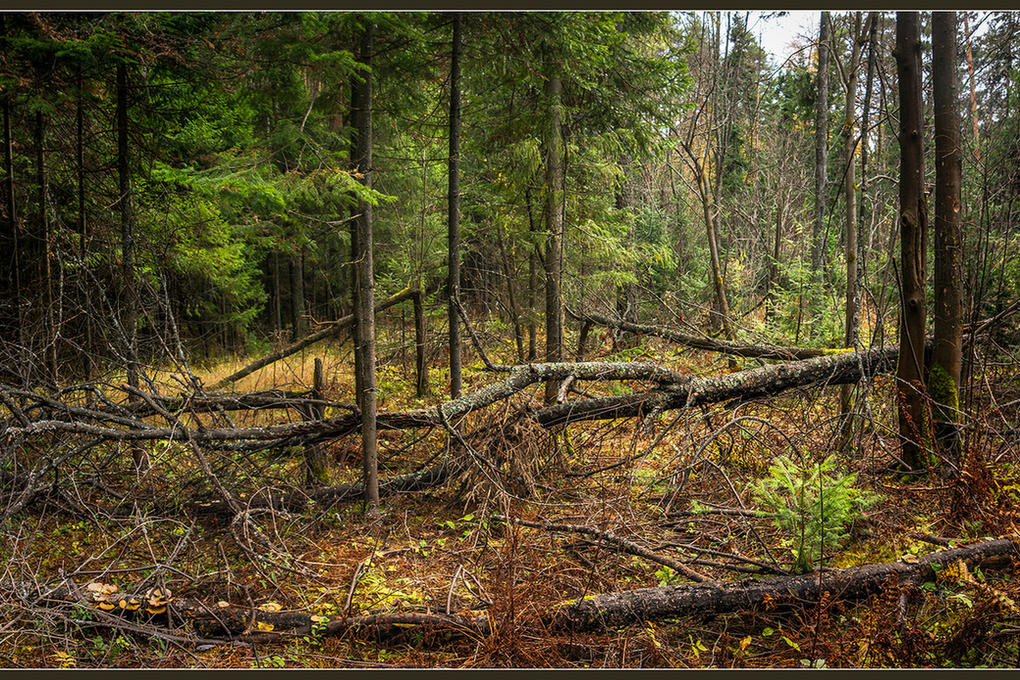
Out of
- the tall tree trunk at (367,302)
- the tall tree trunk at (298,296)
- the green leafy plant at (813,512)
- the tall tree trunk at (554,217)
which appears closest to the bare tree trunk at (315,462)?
the tall tree trunk at (367,302)

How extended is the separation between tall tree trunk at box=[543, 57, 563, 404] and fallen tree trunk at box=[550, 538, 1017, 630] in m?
5.41

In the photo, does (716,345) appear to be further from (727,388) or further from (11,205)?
(11,205)

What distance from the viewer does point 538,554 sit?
16.0 ft

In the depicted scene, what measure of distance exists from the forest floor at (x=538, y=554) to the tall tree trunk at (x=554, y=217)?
205 cm

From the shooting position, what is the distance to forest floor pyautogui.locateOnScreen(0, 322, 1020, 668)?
11.8ft

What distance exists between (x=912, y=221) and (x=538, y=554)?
4759 millimetres

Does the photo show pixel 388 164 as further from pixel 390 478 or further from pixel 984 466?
pixel 984 466

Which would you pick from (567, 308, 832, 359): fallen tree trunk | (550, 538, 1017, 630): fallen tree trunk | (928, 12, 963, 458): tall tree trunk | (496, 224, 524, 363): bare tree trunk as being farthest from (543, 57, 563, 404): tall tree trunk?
(550, 538, 1017, 630): fallen tree trunk

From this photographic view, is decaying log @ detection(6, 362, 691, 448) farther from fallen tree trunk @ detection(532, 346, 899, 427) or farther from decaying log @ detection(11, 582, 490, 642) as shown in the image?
decaying log @ detection(11, 582, 490, 642)

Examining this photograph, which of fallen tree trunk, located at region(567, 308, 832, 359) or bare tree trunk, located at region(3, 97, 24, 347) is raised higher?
bare tree trunk, located at region(3, 97, 24, 347)

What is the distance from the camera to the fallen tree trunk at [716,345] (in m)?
7.76

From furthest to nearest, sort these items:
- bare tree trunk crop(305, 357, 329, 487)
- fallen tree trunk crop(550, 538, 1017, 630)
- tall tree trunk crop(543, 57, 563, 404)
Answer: tall tree trunk crop(543, 57, 563, 404)
bare tree trunk crop(305, 357, 329, 487)
fallen tree trunk crop(550, 538, 1017, 630)

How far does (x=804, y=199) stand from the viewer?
1077 inches

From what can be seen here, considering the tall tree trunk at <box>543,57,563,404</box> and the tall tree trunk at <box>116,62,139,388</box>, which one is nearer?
the tall tree trunk at <box>116,62,139,388</box>
